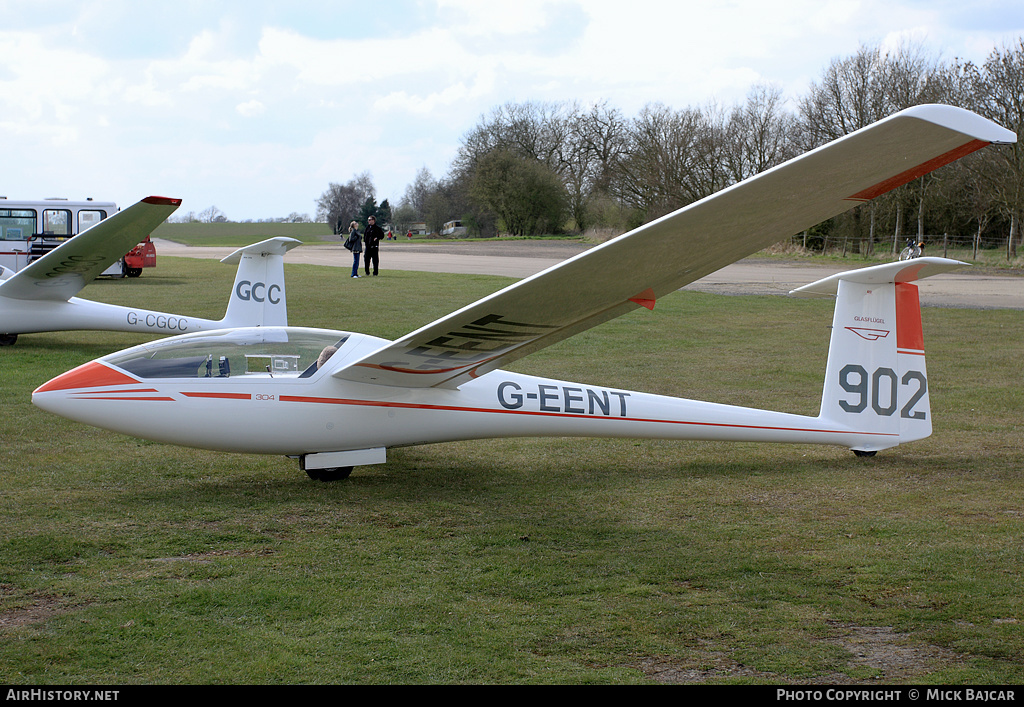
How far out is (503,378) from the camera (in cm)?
684

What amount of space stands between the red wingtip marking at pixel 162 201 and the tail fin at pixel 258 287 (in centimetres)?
196

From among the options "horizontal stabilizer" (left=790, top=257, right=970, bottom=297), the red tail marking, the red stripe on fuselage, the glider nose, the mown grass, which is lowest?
the red stripe on fuselage

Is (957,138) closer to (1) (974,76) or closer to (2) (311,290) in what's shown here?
Result: (2) (311,290)

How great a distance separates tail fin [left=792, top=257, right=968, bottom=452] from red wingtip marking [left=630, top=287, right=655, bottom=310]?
2.47m

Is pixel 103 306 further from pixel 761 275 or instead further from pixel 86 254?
pixel 761 275

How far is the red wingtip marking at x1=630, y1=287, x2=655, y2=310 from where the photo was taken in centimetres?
527

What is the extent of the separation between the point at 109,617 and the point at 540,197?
2854 inches

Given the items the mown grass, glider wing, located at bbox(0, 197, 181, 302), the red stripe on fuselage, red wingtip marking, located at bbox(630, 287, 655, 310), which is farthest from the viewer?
the mown grass

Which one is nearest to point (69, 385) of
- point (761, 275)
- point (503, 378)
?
point (503, 378)

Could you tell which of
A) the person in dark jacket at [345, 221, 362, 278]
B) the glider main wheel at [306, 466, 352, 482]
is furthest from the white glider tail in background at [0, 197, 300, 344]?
the person in dark jacket at [345, 221, 362, 278]

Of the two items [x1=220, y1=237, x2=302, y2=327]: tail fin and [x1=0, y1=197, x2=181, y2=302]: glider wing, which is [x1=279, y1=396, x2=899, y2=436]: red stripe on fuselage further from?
[x1=220, y1=237, x2=302, y2=327]: tail fin

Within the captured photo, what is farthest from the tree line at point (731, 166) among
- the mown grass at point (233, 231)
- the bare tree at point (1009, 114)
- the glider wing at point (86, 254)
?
the glider wing at point (86, 254)

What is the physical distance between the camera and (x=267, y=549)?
525cm

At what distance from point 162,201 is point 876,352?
892 cm
